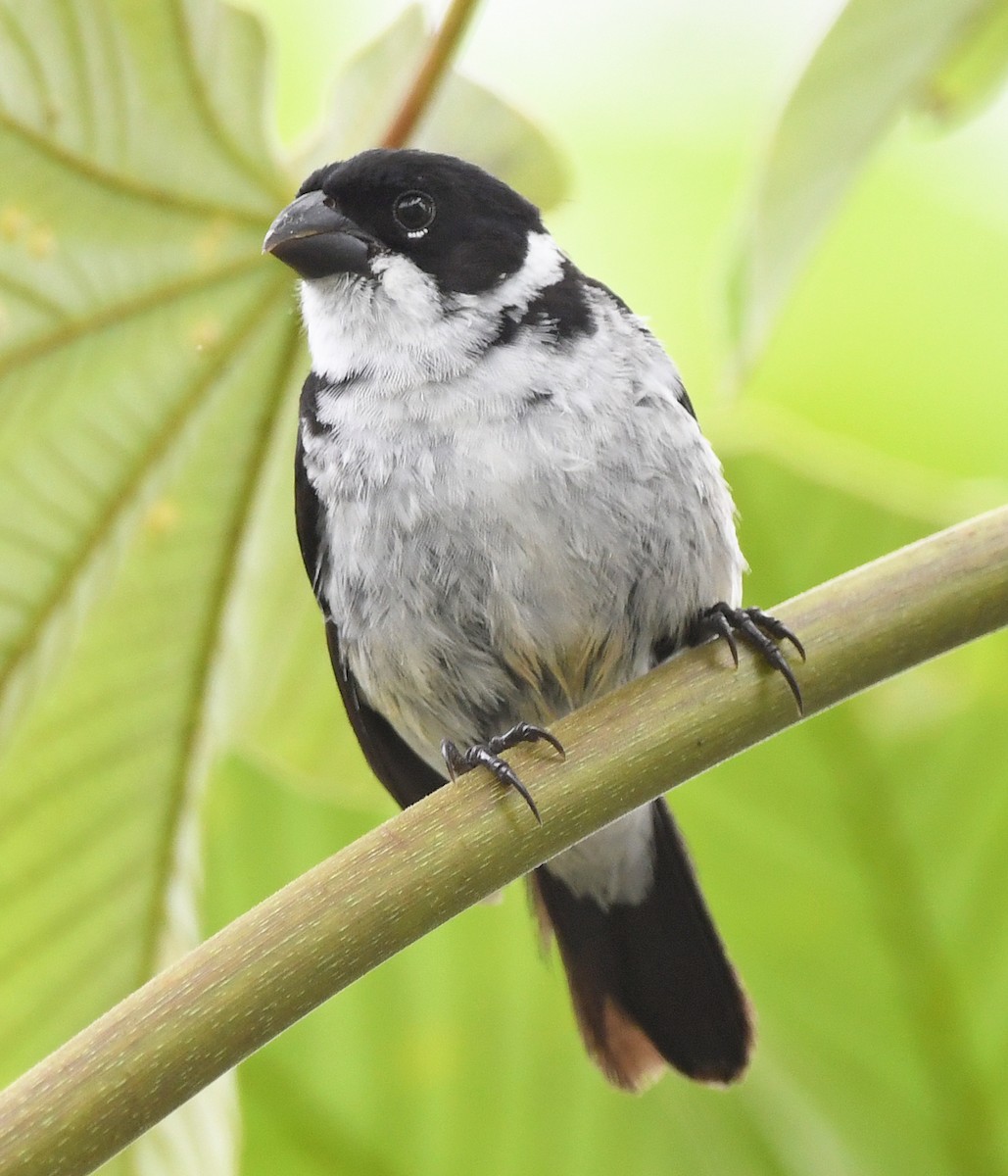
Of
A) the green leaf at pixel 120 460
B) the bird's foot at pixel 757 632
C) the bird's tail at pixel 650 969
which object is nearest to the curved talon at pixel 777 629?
the bird's foot at pixel 757 632

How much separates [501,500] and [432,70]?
0.52m

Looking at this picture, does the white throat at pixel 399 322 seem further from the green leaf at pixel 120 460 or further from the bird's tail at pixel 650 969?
the bird's tail at pixel 650 969

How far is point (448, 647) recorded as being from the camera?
2207 millimetres

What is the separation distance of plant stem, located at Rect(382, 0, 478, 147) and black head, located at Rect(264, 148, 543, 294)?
0.20 m

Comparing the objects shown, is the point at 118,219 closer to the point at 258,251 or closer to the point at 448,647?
the point at 258,251

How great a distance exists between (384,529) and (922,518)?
26.4 inches

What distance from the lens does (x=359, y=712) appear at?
2391 millimetres

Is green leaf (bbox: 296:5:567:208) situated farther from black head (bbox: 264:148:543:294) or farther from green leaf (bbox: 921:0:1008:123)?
green leaf (bbox: 921:0:1008:123)

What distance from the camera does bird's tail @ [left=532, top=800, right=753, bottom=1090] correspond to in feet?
6.89

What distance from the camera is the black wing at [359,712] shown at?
226cm

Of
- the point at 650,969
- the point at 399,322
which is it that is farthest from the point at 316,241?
the point at 650,969

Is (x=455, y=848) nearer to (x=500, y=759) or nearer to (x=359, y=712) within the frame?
(x=500, y=759)

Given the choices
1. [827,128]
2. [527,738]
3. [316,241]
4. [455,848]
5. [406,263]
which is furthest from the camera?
[406,263]

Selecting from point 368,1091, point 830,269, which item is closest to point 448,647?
point 368,1091
